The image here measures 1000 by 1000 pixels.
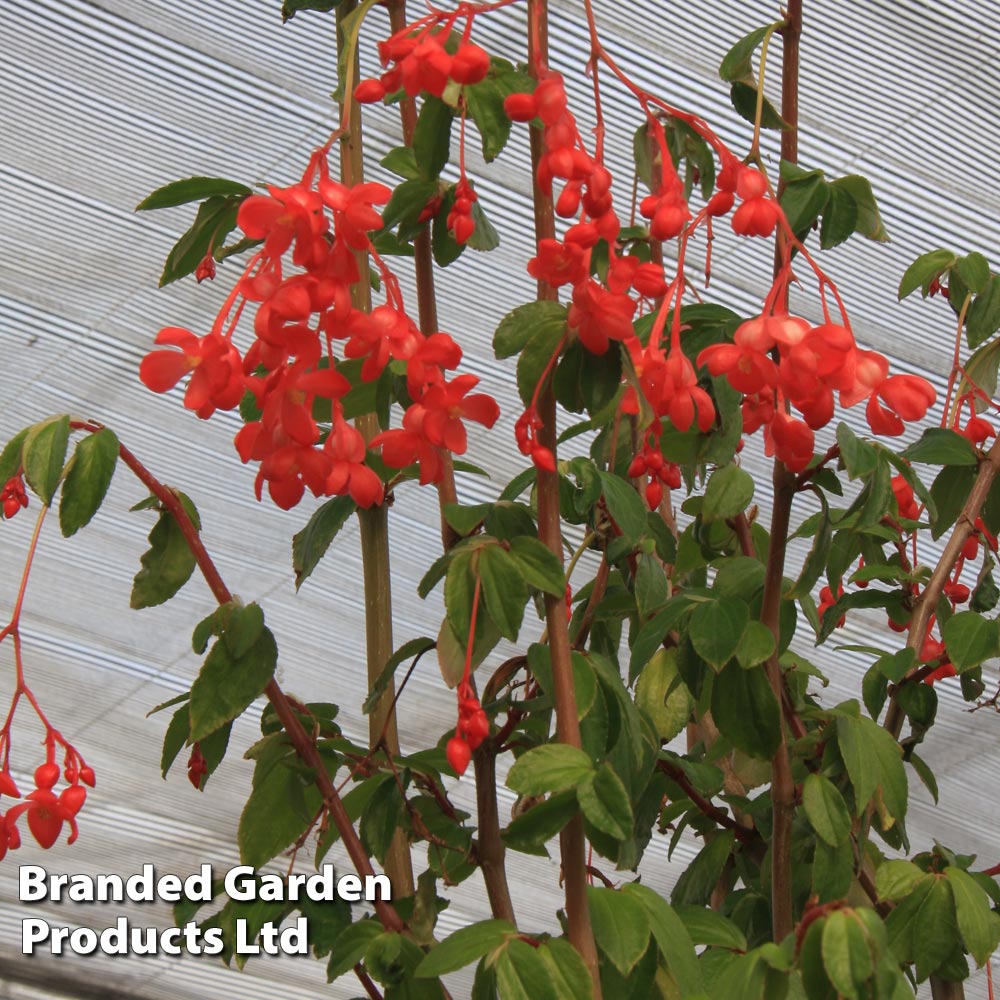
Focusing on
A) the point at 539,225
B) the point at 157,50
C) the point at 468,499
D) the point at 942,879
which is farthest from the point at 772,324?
the point at 468,499

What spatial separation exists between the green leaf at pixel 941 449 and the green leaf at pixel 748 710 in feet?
0.70

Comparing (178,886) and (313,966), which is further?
(313,966)

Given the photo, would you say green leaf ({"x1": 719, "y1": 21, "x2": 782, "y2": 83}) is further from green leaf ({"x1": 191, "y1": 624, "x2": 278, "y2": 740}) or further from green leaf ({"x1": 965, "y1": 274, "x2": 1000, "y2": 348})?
green leaf ({"x1": 191, "y1": 624, "x2": 278, "y2": 740})

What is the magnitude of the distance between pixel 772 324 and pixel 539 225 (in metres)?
0.10

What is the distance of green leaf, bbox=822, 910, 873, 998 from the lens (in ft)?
1.38

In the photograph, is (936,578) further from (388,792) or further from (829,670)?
(829,670)

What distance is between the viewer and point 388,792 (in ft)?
2.15

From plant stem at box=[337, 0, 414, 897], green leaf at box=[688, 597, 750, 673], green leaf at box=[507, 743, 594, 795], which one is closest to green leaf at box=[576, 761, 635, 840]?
green leaf at box=[507, 743, 594, 795]

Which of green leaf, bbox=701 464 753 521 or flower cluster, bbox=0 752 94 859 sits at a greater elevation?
green leaf, bbox=701 464 753 521

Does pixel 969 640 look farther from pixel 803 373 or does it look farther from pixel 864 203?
pixel 803 373

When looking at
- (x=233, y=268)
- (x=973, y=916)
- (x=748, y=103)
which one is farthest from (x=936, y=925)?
(x=233, y=268)

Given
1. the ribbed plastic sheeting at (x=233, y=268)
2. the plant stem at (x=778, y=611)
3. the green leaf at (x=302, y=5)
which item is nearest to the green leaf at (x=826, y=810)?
the plant stem at (x=778, y=611)

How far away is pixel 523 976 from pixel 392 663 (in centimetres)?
19

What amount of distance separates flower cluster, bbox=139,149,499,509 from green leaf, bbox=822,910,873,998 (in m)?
0.22
